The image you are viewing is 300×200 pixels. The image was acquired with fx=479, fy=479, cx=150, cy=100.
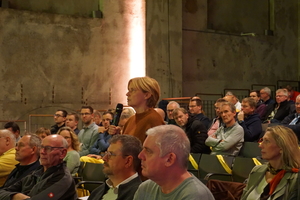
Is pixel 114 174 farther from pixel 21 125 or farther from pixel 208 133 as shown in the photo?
pixel 21 125

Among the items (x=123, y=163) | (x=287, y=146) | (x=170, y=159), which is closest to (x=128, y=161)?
(x=123, y=163)

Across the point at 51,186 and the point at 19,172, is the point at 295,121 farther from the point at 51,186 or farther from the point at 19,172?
the point at 51,186

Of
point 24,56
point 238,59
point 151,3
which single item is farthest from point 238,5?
point 24,56

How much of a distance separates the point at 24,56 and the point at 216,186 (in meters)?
6.73

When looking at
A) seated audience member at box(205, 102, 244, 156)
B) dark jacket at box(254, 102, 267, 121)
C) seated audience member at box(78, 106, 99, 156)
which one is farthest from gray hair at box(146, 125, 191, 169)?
dark jacket at box(254, 102, 267, 121)

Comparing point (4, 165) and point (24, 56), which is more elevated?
point (24, 56)

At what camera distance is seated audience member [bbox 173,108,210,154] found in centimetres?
547

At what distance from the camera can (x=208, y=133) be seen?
6031mm

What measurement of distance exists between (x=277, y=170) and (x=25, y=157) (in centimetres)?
210

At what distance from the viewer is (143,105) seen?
285 centimetres

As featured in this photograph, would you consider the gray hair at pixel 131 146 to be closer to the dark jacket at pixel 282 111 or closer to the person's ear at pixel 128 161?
the person's ear at pixel 128 161

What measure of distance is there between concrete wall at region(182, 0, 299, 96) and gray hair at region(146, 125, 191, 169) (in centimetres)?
896

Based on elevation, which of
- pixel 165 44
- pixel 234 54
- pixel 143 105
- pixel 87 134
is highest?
pixel 165 44

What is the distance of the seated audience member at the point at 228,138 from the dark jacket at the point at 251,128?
39cm
